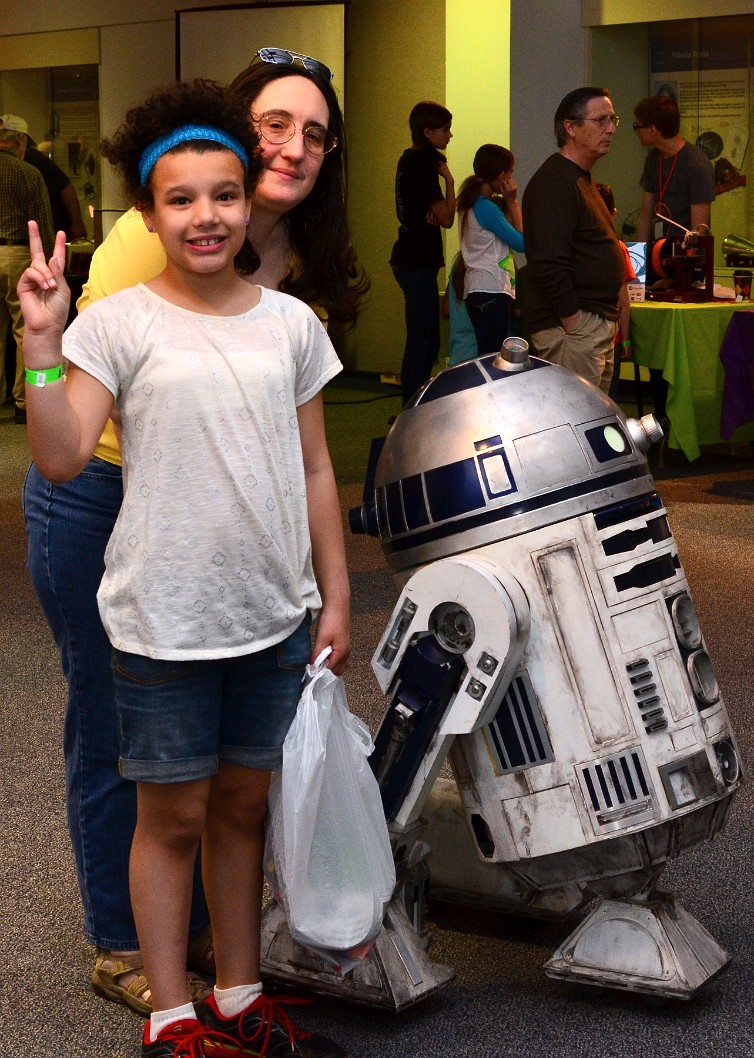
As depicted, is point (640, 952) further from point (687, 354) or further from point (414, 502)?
point (687, 354)

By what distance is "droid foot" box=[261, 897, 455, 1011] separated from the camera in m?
1.91

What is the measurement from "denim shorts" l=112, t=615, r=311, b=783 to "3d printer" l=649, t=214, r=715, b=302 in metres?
4.86

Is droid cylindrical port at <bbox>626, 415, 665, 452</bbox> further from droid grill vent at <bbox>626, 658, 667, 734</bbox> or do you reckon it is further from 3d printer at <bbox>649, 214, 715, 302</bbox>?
3d printer at <bbox>649, 214, 715, 302</bbox>

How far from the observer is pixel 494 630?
5.81ft

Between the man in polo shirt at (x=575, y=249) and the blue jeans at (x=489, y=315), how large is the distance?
1.66 m

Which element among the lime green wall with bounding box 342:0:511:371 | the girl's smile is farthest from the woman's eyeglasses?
Result: the lime green wall with bounding box 342:0:511:371

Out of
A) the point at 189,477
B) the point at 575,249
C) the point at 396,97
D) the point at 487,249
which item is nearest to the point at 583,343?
the point at 575,249

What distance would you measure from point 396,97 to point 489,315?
3.21 m

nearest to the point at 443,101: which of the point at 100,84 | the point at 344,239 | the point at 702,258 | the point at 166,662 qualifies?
the point at 100,84

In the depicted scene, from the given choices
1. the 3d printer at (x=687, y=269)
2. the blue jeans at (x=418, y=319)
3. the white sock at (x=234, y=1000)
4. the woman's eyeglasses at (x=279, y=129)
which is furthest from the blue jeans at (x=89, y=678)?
the blue jeans at (x=418, y=319)

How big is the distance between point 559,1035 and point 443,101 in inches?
306

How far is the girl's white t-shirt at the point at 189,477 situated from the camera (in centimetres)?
157

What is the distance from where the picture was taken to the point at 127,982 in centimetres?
202

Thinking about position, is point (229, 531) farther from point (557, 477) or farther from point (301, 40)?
point (301, 40)
